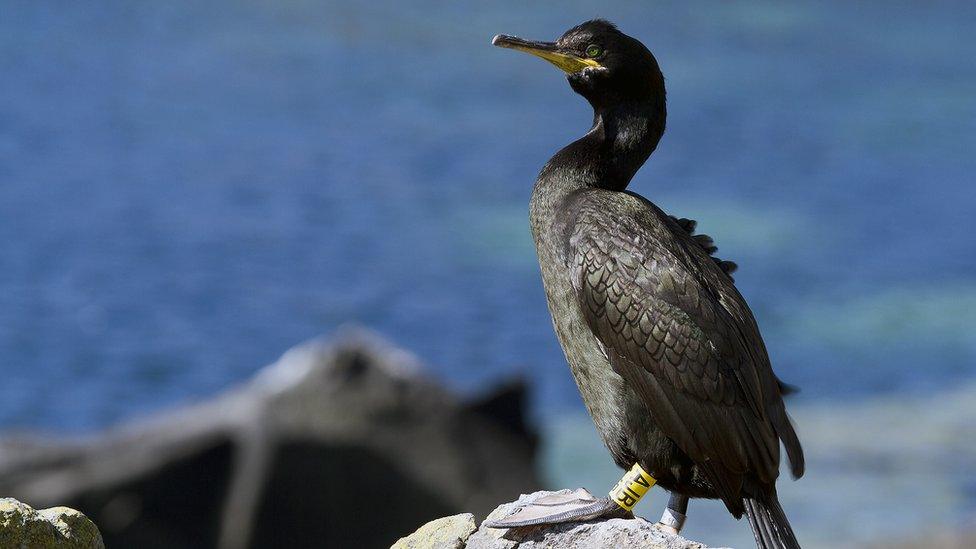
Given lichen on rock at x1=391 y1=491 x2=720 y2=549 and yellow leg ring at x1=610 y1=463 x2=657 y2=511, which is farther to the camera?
yellow leg ring at x1=610 y1=463 x2=657 y2=511

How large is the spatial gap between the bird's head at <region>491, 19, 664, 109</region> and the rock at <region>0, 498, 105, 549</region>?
233cm

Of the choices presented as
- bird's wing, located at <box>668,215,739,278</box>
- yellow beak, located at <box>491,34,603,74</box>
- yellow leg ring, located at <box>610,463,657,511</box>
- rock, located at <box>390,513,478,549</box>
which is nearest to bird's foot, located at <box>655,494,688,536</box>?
yellow leg ring, located at <box>610,463,657,511</box>

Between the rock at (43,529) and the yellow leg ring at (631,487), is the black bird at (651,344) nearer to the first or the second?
the yellow leg ring at (631,487)

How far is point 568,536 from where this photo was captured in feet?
18.3

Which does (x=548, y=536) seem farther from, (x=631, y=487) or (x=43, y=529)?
(x=43, y=529)

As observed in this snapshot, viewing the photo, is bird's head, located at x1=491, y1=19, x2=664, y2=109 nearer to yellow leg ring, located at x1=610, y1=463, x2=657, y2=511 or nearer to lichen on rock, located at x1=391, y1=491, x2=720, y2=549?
yellow leg ring, located at x1=610, y1=463, x2=657, y2=511

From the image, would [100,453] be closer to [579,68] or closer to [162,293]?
[579,68]

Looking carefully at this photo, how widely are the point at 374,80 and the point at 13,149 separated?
7.28 metres

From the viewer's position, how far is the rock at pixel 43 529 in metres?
5.12

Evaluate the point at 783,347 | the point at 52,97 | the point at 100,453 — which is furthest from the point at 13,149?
the point at 100,453

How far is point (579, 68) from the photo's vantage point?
19.7 ft

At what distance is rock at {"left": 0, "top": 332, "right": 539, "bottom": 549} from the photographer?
11195 mm

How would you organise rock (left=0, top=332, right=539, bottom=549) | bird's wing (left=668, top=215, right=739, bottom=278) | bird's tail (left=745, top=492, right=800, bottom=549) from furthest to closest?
rock (left=0, top=332, right=539, bottom=549), bird's wing (left=668, top=215, right=739, bottom=278), bird's tail (left=745, top=492, right=800, bottom=549)

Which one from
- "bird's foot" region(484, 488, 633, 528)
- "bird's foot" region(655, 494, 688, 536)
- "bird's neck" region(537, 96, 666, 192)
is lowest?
"bird's foot" region(484, 488, 633, 528)
